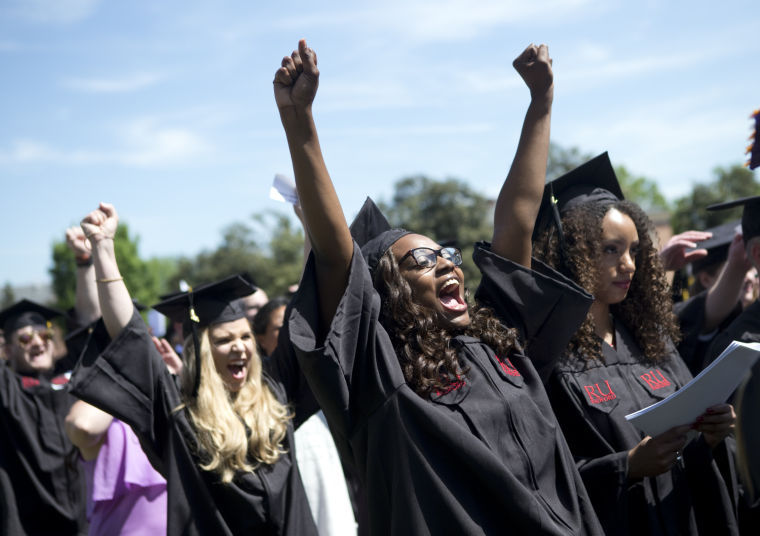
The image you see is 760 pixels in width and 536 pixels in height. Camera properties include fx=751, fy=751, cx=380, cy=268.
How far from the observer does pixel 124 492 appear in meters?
3.87

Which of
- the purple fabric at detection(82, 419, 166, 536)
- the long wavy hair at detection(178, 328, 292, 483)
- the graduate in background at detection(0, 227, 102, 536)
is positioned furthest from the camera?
the graduate in background at detection(0, 227, 102, 536)

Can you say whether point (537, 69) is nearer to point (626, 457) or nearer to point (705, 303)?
point (626, 457)

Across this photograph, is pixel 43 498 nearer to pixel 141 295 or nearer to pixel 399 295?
pixel 399 295

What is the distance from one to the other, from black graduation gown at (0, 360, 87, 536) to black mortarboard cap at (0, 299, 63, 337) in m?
0.66

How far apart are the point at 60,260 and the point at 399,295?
127 feet

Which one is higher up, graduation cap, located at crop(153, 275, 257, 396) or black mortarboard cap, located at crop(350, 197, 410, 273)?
black mortarboard cap, located at crop(350, 197, 410, 273)

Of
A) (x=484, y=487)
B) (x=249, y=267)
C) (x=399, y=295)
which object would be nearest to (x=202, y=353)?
(x=399, y=295)

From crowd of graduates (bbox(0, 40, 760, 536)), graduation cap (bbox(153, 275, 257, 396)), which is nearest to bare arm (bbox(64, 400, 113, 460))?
crowd of graduates (bbox(0, 40, 760, 536))

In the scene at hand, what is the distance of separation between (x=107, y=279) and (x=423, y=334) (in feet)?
5.22

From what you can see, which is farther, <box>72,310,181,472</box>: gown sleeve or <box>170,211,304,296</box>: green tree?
<box>170,211,304,296</box>: green tree

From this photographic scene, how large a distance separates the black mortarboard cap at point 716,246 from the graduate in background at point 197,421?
2.82m

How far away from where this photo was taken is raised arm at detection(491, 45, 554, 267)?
2600 millimetres

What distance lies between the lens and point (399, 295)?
2.44 metres

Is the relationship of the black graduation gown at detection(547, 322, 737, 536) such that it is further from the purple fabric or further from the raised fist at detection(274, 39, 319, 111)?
the purple fabric
